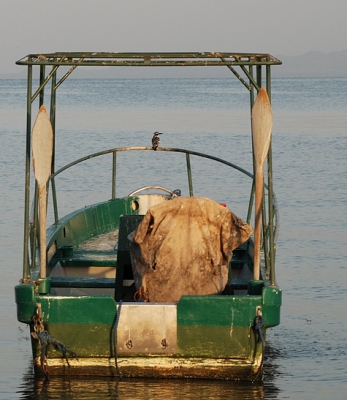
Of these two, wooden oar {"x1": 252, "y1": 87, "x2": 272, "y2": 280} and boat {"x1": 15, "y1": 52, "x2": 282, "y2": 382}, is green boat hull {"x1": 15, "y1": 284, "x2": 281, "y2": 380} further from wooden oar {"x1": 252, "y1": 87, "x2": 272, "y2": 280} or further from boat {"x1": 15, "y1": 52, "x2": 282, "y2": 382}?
wooden oar {"x1": 252, "y1": 87, "x2": 272, "y2": 280}

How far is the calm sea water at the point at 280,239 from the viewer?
982cm

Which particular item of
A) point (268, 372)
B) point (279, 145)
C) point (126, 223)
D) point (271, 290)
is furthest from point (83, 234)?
point (279, 145)

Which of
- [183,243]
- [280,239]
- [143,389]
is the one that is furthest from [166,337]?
[280,239]

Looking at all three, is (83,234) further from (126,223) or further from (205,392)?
(205,392)

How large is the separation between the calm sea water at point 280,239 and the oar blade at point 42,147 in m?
1.77

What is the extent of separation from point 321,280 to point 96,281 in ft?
16.9

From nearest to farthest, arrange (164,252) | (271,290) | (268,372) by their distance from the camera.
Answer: (271,290)
(164,252)
(268,372)

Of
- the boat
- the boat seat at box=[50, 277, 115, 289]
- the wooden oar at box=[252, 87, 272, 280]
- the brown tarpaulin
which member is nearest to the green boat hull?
the boat

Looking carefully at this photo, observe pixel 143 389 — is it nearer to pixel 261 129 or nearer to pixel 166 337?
pixel 166 337

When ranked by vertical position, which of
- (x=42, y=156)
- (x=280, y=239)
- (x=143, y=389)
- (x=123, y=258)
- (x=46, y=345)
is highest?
(x=42, y=156)

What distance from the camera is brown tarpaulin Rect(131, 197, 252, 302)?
9.90 meters

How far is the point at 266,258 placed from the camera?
996cm

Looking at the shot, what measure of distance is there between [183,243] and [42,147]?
150 cm

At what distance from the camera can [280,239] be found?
17.9 metres
